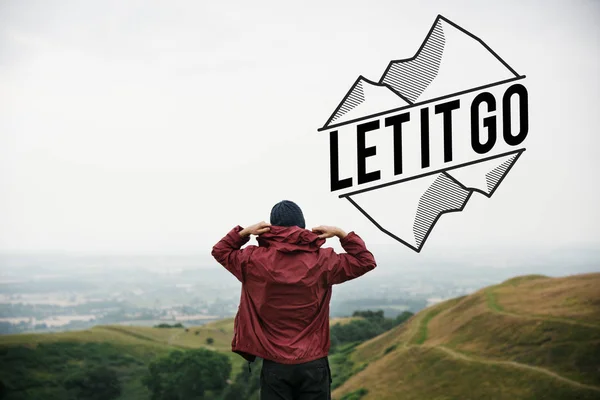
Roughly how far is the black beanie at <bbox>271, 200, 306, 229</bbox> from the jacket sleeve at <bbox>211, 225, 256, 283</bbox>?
0.54ft

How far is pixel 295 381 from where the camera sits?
2680 millimetres

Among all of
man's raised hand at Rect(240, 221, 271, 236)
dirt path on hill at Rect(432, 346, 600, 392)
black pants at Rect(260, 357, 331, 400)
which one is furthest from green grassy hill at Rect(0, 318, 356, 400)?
man's raised hand at Rect(240, 221, 271, 236)

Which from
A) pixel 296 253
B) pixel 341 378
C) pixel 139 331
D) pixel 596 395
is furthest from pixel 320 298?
pixel 139 331

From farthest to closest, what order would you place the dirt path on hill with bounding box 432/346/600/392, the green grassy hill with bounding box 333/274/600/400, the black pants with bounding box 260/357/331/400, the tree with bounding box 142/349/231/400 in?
the tree with bounding box 142/349/231/400, the green grassy hill with bounding box 333/274/600/400, the dirt path on hill with bounding box 432/346/600/392, the black pants with bounding box 260/357/331/400

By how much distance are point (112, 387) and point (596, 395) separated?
6.21 metres

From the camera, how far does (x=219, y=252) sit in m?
2.75

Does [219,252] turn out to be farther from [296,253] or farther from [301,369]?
[301,369]

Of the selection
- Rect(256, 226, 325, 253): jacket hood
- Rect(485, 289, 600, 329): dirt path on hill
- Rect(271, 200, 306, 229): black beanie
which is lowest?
Rect(485, 289, 600, 329): dirt path on hill

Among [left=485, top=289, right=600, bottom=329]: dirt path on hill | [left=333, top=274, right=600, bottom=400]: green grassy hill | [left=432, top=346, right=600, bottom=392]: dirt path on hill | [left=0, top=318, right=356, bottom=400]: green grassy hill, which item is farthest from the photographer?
[left=0, top=318, right=356, bottom=400]: green grassy hill

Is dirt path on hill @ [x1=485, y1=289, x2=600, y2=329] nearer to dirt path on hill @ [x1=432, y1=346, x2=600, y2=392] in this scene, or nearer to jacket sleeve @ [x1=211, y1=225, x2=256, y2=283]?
dirt path on hill @ [x1=432, y1=346, x2=600, y2=392]

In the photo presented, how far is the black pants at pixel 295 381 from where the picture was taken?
2658mm

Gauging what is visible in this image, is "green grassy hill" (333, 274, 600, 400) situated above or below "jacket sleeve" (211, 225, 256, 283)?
below

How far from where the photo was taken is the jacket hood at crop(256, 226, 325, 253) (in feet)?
8.82

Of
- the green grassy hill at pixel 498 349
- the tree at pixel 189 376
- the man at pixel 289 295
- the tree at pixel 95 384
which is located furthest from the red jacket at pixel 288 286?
the tree at pixel 95 384
